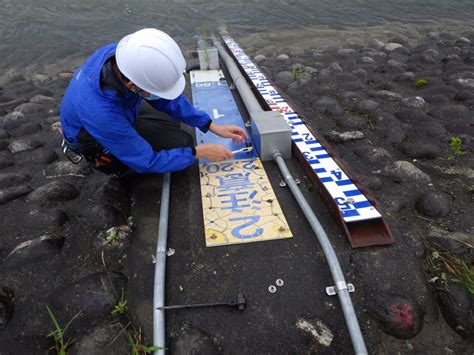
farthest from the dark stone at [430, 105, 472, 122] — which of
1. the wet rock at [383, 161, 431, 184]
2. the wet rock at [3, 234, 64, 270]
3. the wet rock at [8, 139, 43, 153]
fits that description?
the wet rock at [8, 139, 43, 153]

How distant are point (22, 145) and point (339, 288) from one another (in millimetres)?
4809

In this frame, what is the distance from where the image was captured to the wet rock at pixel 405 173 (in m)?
3.65

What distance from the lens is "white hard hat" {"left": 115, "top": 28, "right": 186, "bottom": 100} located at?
107 inches

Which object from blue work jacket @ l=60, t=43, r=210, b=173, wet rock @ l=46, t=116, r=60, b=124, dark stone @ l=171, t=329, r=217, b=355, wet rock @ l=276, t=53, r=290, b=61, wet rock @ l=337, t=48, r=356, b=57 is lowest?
dark stone @ l=171, t=329, r=217, b=355

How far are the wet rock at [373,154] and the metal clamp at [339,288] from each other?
79.4 inches

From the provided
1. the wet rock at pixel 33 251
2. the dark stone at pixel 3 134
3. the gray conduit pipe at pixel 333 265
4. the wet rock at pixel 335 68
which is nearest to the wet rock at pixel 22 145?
the dark stone at pixel 3 134

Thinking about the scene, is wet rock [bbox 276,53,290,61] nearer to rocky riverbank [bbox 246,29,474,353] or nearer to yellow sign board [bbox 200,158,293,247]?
rocky riverbank [bbox 246,29,474,353]

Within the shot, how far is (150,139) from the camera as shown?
12.8 ft

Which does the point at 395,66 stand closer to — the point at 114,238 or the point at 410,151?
the point at 410,151

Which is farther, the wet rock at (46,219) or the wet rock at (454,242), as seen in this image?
the wet rock at (46,219)

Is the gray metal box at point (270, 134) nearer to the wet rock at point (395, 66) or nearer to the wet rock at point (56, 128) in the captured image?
the wet rock at point (56, 128)

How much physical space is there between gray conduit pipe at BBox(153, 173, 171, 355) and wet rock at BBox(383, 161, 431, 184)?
2.53 m

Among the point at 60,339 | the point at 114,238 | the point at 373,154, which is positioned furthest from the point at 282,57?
the point at 60,339

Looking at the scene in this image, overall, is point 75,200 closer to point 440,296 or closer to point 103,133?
point 103,133
